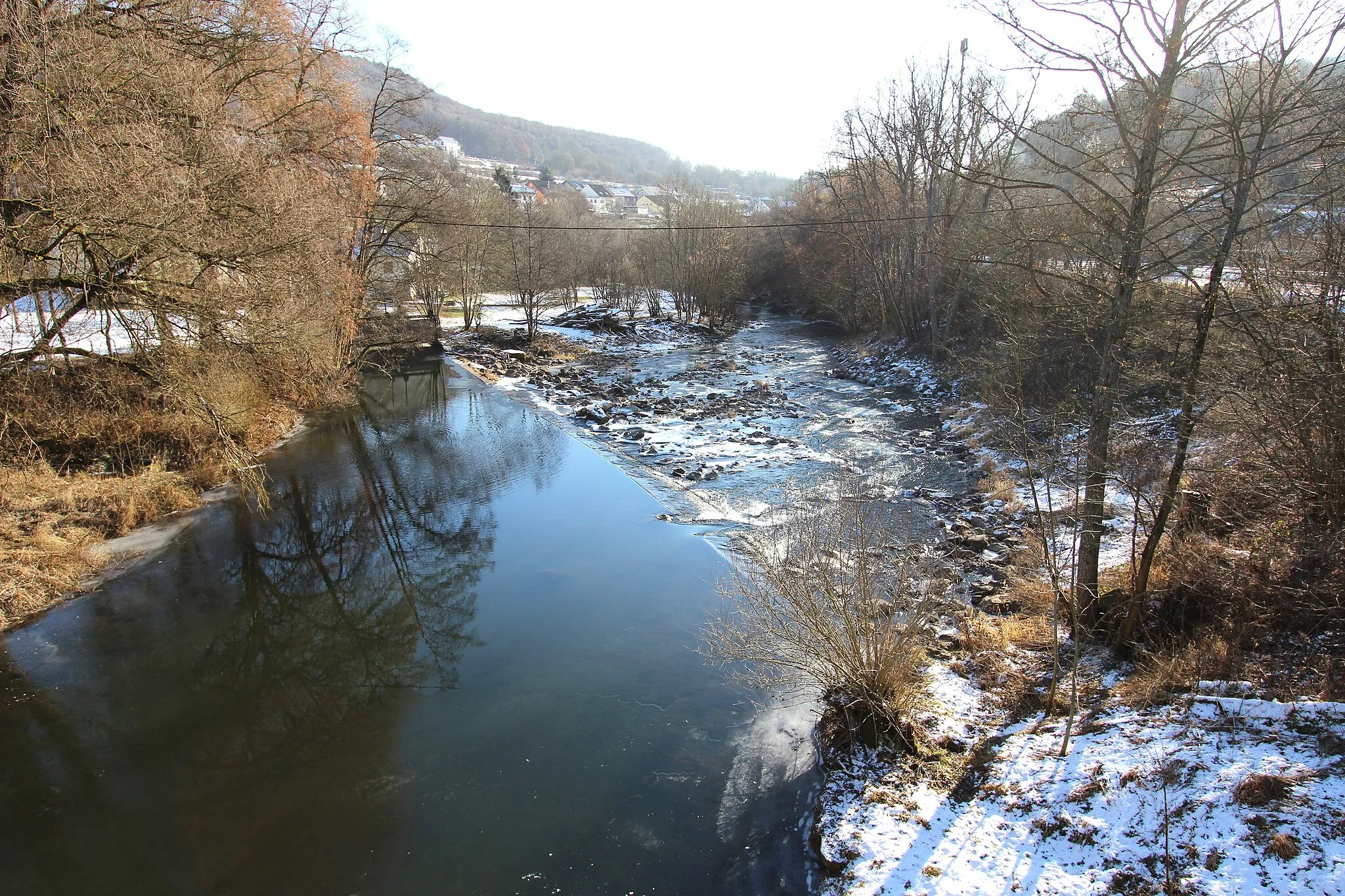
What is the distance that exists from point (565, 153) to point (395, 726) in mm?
180867

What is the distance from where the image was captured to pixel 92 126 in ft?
32.4

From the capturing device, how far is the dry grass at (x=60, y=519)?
390 inches

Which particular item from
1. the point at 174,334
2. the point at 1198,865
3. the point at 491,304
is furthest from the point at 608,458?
the point at 491,304

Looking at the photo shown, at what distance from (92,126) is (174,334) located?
127 inches

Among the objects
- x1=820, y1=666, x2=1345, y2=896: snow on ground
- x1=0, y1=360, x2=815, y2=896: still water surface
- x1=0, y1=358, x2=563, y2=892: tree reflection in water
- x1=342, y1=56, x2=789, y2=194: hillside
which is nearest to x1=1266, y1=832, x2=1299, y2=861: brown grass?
x1=820, y1=666, x2=1345, y2=896: snow on ground

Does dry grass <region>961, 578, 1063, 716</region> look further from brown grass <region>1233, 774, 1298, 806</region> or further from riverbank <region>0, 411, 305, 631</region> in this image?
riverbank <region>0, 411, 305, 631</region>

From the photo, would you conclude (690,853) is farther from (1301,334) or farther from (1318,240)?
(1318,240)

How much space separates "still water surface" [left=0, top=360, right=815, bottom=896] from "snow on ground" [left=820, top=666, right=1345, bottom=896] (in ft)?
2.64

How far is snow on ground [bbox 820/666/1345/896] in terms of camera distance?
4.17 m

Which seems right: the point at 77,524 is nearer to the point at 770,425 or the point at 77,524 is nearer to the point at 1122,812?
the point at 1122,812

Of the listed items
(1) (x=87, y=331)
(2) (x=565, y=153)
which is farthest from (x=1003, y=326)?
(2) (x=565, y=153)

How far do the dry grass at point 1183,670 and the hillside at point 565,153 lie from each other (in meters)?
135

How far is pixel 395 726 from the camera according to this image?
7.80 m

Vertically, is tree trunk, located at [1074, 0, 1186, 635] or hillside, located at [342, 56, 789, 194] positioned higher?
hillside, located at [342, 56, 789, 194]
